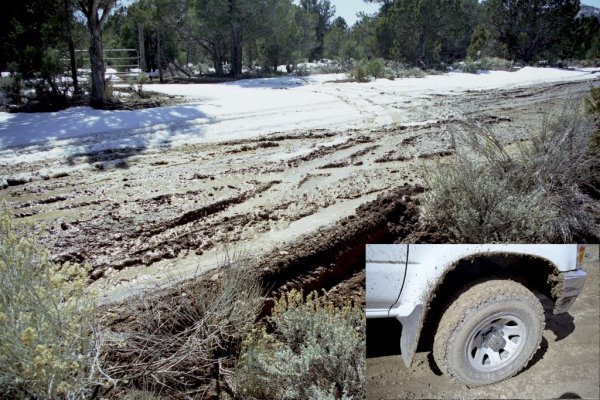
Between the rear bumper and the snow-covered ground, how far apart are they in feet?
22.2

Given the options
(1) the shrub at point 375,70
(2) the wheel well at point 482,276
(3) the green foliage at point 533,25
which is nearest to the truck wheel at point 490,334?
(2) the wheel well at point 482,276

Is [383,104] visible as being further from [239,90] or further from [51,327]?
[51,327]

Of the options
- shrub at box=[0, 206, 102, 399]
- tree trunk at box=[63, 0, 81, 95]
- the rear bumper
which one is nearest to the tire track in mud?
shrub at box=[0, 206, 102, 399]

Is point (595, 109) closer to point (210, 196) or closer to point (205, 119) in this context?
point (210, 196)

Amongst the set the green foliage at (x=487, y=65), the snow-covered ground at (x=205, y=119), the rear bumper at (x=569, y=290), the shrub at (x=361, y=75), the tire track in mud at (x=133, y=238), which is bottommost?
the tire track in mud at (x=133, y=238)

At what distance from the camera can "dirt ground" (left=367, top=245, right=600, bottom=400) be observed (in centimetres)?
199

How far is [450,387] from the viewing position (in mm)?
2092

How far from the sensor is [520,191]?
4293 mm

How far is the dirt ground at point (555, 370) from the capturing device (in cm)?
199

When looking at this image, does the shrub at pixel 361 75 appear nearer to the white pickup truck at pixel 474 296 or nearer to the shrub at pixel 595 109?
the shrub at pixel 595 109

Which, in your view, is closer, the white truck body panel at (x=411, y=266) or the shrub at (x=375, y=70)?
the white truck body panel at (x=411, y=266)

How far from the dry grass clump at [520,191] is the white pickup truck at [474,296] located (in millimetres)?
1357

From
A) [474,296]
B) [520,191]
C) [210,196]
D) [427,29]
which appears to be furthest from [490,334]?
[427,29]

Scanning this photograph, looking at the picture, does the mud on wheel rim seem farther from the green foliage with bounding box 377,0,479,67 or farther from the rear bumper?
the green foliage with bounding box 377,0,479,67
